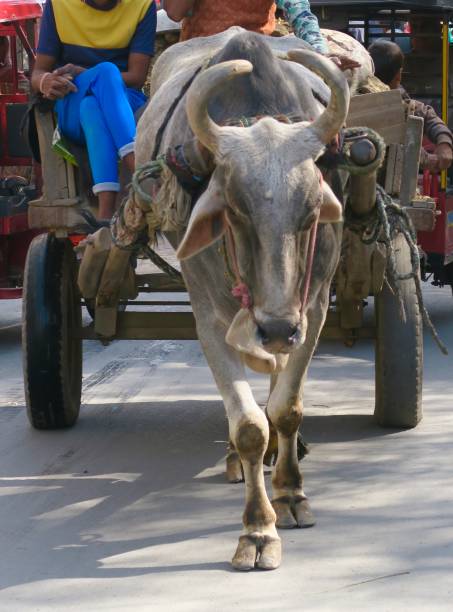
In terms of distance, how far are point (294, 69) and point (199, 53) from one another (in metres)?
0.95

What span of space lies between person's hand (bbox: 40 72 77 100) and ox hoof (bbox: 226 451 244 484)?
6.62 ft

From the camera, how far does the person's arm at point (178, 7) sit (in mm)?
6633

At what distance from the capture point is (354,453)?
Result: 21.9 ft

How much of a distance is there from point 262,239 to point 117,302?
2.22 metres

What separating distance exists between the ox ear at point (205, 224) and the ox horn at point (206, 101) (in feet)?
0.55

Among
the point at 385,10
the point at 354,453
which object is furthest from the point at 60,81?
the point at 385,10

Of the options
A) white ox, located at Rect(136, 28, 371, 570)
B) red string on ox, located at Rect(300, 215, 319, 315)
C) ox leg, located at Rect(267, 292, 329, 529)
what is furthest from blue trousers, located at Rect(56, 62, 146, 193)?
red string on ox, located at Rect(300, 215, 319, 315)

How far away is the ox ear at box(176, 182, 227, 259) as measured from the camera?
4.86 meters

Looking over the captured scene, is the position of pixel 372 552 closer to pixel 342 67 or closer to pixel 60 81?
pixel 342 67

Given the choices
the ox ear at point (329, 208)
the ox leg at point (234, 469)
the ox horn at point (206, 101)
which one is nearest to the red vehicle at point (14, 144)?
the ox leg at point (234, 469)

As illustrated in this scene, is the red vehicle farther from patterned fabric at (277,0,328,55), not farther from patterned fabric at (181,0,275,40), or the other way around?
patterned fabric at (277,0,328,55)

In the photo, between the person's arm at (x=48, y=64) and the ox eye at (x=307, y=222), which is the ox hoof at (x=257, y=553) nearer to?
the ox eye at (x=307, y=222)

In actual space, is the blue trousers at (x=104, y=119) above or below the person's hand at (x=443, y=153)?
above

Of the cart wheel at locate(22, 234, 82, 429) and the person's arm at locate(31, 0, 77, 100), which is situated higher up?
the person's arm at locate(31, 0, 77, 100)
